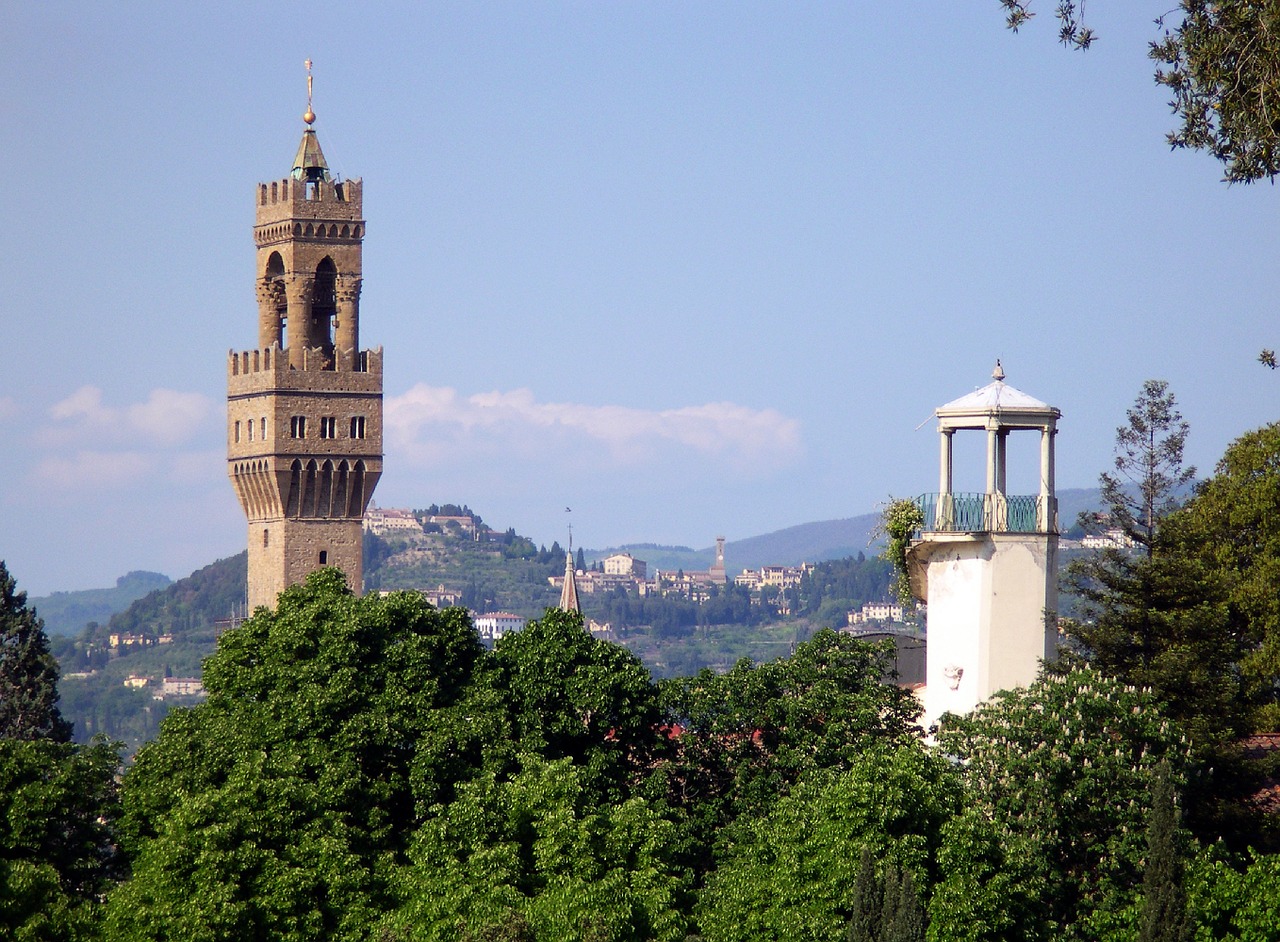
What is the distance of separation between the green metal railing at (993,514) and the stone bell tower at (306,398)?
111 feet

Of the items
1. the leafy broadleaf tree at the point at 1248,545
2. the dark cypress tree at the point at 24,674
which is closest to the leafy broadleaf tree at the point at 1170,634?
the leafy broadleaf tree at the point at 1248,545

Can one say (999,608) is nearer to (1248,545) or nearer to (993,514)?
(993,514)

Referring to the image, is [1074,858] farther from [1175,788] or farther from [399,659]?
[399,659]

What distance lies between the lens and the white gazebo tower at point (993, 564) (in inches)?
1425

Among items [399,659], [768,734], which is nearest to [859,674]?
[768,734]

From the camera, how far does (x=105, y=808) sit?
36.2 metres

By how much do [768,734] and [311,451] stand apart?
109 feet

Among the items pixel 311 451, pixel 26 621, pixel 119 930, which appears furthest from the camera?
pixel 311 451

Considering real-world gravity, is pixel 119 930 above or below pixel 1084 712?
below

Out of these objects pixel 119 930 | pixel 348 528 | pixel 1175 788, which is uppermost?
pixel 348 528

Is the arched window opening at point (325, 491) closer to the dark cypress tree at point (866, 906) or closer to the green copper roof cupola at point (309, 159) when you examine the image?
the green copper roof cupola at point (309, 159)

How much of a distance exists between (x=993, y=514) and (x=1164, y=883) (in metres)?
7.29

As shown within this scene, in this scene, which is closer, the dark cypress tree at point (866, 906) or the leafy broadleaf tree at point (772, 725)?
the dark cypress tree at point (866, 906)

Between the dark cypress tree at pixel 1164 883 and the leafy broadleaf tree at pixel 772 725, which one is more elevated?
the leafy broadleaf tree at pixel 772 725
